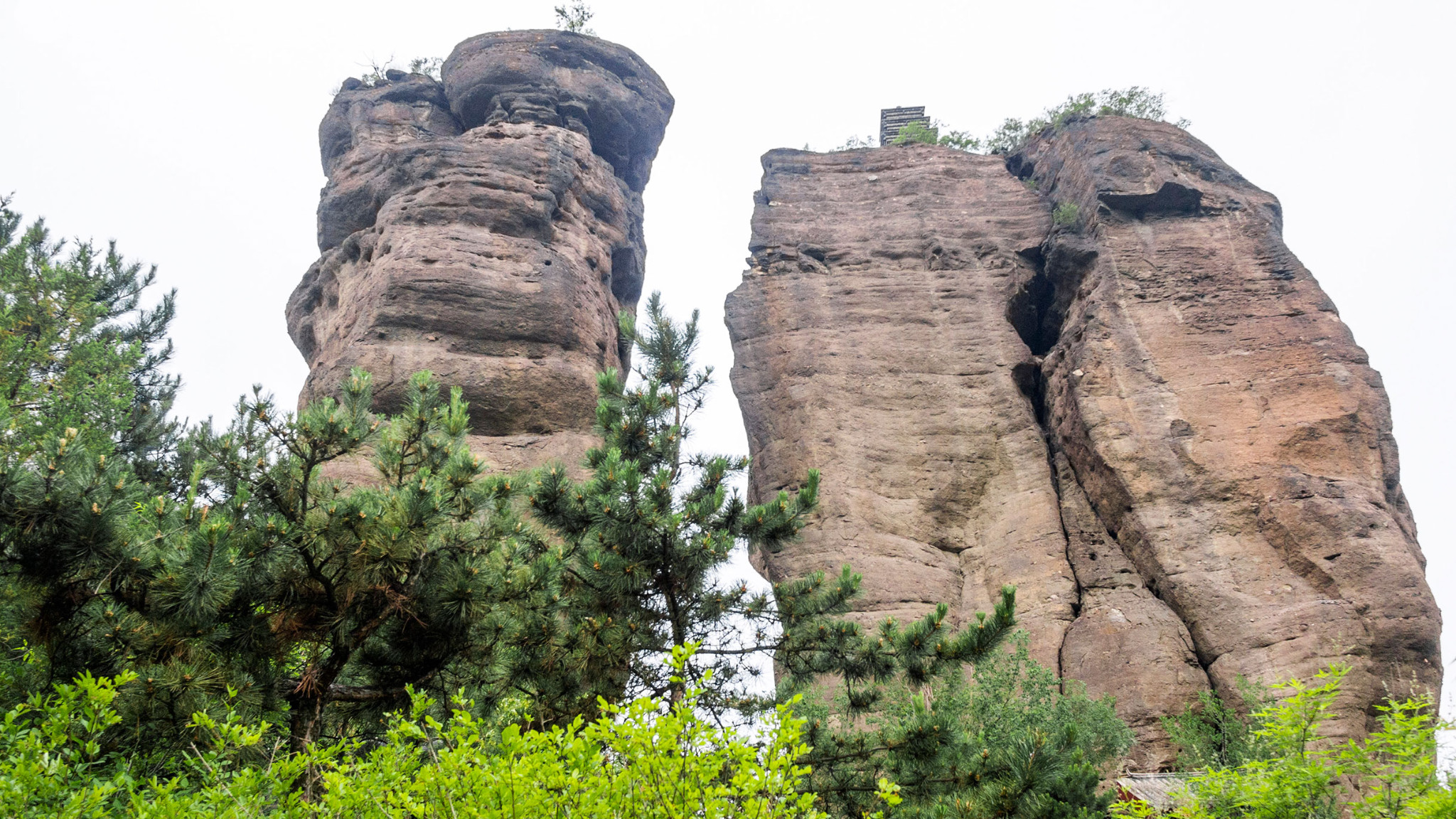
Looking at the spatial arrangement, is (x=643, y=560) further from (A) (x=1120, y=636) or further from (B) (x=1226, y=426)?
(B) (x=1226, y=426)

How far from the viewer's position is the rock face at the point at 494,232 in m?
16.9

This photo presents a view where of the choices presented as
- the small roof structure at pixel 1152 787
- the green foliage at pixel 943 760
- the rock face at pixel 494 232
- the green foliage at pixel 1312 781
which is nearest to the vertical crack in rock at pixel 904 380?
the small roof structure at pixel 1152 787

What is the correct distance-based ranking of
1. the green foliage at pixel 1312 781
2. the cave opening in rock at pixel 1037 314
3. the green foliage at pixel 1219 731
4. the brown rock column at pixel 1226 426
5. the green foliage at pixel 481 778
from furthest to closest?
the cave opening in rock at pixel 1037 314
the brown rock column at pixel 1226 426
the green foliage at pixel 1219 731
the green foliage at pixel 1312 781
the green foliage at pixel 481 778

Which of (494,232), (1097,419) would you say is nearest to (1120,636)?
(1097,419)

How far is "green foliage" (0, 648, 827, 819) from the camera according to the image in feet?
19.1

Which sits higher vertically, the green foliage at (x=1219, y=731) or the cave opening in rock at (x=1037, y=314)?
the cave opening in rock at (x=1037, y=314)

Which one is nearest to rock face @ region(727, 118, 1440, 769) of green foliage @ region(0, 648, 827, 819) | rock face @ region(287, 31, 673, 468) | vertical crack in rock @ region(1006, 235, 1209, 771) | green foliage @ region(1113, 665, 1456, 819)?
vertical crack in rock @ region(1006, 235, 1209, 771)

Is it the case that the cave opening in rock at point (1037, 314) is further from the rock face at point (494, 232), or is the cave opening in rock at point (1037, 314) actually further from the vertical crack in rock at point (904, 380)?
the rock face at point (494, 232)

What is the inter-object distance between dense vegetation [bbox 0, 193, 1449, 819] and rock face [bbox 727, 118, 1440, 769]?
1968 mm

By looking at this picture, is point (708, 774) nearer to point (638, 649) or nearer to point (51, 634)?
point (638, 649)

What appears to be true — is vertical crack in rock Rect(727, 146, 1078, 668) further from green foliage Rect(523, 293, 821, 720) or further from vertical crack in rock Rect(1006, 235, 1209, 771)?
green foliage Rect(523, 293, 821, 720)

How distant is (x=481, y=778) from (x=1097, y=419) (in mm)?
13612

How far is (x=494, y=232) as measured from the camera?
18578mm

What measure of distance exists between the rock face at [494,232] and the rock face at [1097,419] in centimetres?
323
